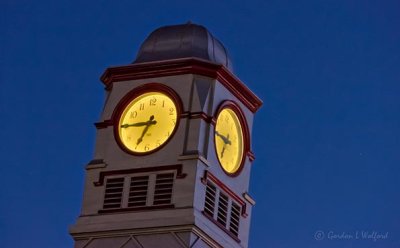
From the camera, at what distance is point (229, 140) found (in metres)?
83.1

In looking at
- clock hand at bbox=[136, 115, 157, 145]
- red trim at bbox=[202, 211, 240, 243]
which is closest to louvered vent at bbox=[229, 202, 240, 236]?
red trim at bbox=[202, 211, 240, 243]

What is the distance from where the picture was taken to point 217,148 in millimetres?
82000

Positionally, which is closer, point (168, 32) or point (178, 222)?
point (178, 222)

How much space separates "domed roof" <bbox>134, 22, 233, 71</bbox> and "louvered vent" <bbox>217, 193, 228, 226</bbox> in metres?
5.68

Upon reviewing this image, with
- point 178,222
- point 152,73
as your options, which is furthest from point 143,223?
point 152,73

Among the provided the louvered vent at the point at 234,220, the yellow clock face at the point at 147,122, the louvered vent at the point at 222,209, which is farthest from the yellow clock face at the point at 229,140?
the yellow clock face at the point at 147,122

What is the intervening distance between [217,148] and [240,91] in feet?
10.1

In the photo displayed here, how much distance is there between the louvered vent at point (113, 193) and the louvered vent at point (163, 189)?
1650mm

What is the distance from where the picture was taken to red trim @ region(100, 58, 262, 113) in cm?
8181

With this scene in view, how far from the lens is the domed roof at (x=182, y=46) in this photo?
8325cm

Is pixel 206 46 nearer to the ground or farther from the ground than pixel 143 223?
farther from the ground

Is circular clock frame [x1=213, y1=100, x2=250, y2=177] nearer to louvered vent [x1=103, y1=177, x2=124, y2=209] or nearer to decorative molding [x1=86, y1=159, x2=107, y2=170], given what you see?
louvered vent [x1=103, y1=177, x2=124, y2=209]

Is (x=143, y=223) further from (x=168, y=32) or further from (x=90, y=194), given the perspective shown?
(x=168, y=32)

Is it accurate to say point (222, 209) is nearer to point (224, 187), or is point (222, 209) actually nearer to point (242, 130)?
point (224, 187)
